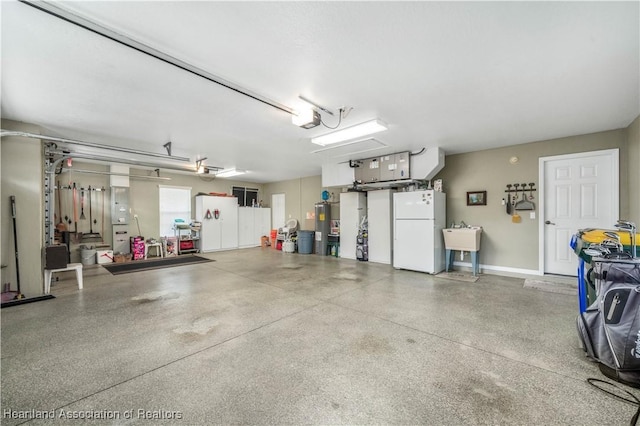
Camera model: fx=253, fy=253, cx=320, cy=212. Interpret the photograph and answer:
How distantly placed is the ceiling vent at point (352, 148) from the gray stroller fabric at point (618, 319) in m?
3.53

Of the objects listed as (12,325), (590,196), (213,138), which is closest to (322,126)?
(213,138)

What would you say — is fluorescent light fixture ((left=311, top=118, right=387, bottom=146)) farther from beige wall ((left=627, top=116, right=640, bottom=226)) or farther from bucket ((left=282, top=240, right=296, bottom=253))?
bucket ((left=282, top=240, right=296, bottom=253))

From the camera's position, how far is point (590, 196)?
443 cm

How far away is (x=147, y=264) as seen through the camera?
21.3 feet

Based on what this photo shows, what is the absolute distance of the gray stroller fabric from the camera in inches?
70.0

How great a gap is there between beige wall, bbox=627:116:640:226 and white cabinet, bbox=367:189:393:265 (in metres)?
3.84

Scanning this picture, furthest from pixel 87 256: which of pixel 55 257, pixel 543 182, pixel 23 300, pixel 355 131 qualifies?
pixel 543 182

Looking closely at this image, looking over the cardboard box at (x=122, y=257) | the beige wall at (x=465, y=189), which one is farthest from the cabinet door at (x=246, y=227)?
the cardboard box at (x=122, y=257)

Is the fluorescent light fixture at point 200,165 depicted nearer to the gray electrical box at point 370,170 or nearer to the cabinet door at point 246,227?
the cabinet door at point 246,227

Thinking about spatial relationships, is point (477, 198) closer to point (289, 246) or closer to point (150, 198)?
point (289, 246)

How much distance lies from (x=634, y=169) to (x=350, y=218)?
516 centimetres

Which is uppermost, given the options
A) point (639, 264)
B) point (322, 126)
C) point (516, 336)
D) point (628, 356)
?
point (322, 126)

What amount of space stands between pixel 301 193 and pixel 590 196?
24.2ft

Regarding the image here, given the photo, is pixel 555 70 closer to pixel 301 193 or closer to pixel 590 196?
pixel 590 196
